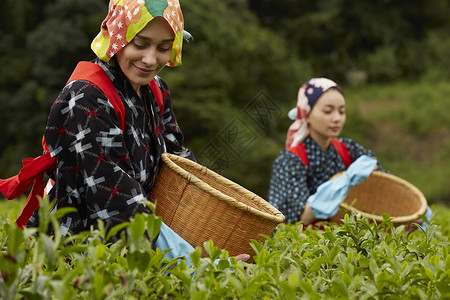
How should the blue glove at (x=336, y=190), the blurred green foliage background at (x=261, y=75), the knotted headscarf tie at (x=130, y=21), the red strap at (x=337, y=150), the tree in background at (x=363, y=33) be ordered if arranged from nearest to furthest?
the knotted headscarf tie at (x=130, y=21)
the blue glove at (x=336, y=190)
the red strap at (x=337, y=150)
the blurred green foliage background at (x=261, y=75)
the tree in background at (x=363, y=33)

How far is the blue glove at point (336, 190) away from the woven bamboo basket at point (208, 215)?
41.0 inches

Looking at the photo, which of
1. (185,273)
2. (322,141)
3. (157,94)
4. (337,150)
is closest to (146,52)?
(157,94)

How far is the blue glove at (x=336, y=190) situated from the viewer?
3.02 meters

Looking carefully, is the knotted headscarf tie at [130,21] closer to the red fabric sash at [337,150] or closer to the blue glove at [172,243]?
the blue glove at [172,243]

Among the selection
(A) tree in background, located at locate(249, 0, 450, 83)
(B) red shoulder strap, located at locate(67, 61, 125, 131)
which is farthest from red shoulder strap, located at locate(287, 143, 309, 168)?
(A) tree in background, located at locate(249, 0, 450, 83)

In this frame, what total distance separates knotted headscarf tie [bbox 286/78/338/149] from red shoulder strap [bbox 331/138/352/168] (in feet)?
0.74

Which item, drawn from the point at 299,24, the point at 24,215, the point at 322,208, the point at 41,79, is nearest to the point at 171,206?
the point at 24,215

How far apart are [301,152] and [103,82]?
1.85 m

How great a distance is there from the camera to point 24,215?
7.04 feet

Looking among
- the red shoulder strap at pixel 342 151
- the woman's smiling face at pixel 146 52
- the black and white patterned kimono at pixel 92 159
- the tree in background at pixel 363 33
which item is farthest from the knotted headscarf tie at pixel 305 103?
the tree in background at pixel 363 33

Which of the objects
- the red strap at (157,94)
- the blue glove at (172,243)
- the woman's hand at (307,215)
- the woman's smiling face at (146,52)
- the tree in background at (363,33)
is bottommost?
the woman's hand at (307,215)

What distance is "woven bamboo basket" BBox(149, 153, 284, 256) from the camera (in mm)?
1880

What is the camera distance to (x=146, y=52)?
6.77 feet

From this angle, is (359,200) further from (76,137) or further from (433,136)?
(433,136)
